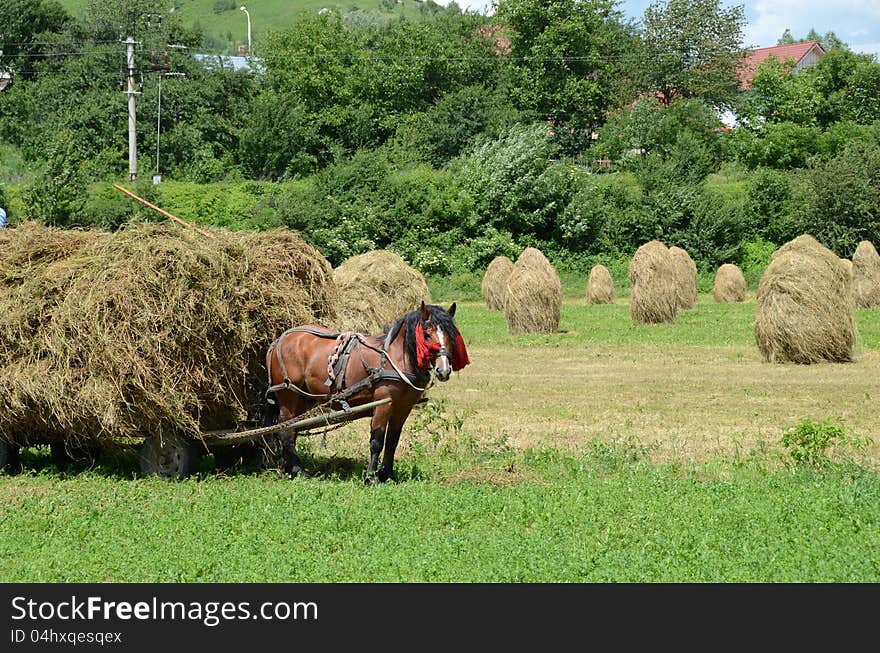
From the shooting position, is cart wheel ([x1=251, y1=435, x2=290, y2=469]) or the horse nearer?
the horse

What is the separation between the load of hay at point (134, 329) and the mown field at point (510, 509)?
2.31 feet

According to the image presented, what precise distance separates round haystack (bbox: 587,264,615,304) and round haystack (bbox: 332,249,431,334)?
19.1 metres

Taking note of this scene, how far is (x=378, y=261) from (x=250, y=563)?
16936mm

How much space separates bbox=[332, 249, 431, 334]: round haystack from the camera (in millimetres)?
Result: 21875

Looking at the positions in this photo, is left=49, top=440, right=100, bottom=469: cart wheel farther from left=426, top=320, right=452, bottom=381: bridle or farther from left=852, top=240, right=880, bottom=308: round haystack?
left=852, top=240, right=880, bottom=308: round haystack

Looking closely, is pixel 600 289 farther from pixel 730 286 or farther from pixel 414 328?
pixel 414 328

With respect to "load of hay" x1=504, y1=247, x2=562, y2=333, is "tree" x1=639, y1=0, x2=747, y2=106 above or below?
above

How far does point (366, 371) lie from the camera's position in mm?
9664

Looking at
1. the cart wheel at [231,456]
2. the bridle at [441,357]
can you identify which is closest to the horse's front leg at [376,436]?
the bridle at [441,357]

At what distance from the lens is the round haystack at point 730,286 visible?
4159 centimetres

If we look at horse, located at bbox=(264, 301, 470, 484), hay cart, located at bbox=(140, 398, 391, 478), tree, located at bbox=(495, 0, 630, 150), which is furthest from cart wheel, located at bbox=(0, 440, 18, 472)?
tree, located at bbox=(495, 0, 630, 150)

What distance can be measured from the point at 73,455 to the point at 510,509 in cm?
506

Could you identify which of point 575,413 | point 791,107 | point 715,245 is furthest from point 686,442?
point 791,107

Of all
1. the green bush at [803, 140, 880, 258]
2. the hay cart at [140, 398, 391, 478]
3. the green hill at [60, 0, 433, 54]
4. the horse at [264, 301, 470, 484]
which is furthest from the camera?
the green hill at [60, 0, 433, 54]
